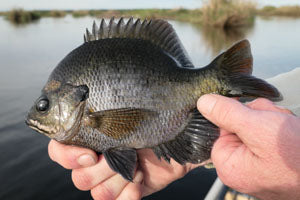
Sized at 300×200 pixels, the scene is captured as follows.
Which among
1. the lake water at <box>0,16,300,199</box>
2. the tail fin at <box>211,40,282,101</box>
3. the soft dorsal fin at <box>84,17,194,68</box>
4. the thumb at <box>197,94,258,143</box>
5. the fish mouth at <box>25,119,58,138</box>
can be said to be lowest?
the lake water at <box>0,16,300,199</box>

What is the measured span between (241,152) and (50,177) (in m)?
4.41

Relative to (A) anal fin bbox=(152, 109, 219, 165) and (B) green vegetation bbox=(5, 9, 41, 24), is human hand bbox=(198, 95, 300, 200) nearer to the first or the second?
(A) anal fin bbox=(152, 109, 219, 165)

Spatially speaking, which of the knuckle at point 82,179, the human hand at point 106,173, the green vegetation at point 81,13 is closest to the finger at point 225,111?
the human hand at point 106,173

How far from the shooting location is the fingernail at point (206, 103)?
1559mm

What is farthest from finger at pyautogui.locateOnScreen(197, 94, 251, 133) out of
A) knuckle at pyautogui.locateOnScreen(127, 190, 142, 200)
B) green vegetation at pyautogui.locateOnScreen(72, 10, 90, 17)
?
green vegetation at pyautogui.locateOnScreen(72, 10, 90, 17)

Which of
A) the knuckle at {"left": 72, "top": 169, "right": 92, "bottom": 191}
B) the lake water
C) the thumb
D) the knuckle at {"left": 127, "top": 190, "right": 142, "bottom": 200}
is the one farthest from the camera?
the lake water

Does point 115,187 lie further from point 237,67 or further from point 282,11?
point 282,11

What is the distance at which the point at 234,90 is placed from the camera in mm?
1612

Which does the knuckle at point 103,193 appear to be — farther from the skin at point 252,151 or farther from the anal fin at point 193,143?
the anal fin at point 193,143

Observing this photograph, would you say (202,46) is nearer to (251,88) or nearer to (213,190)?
(213,190)

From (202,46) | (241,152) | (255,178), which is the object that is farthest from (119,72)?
(202,46)

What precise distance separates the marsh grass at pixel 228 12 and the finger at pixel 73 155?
26.3 metres

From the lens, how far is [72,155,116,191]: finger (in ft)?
6.61

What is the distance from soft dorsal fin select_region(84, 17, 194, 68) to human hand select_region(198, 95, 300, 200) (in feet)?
1.56
